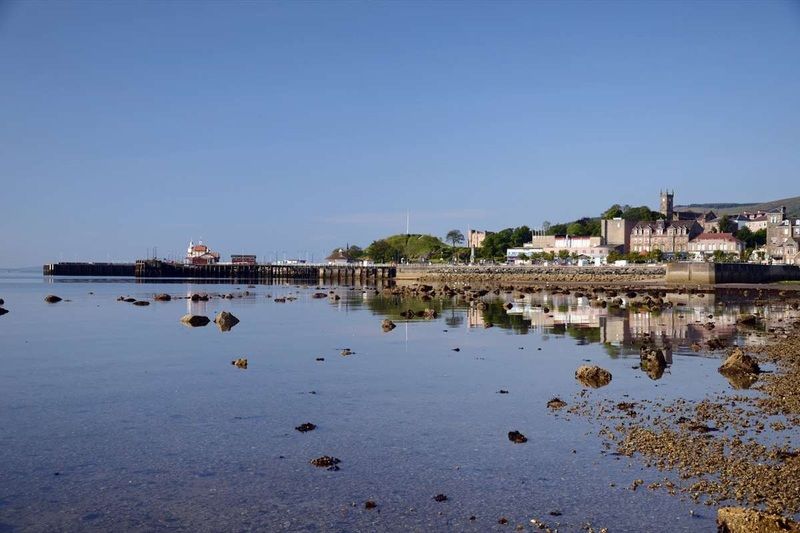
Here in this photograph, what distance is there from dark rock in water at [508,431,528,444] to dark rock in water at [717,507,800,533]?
16.7ft

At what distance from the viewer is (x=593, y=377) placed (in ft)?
67.1

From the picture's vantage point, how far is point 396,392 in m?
19.5

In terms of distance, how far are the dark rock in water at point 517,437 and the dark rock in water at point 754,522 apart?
5095 millimetres

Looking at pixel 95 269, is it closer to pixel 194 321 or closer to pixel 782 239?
pixel 782 239

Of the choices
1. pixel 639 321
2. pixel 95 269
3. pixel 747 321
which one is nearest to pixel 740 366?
pixel 747 321

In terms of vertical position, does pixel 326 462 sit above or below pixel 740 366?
below

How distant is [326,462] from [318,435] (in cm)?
216

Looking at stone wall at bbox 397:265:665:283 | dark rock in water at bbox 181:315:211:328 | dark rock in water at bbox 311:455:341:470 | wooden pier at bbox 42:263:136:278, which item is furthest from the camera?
wooden pier at bbox 42:263:136:278

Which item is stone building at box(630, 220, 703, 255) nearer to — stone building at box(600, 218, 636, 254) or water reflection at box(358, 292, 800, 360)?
stone building at box(600, 218, 636, 254)

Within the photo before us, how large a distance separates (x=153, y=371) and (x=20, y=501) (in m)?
12.6

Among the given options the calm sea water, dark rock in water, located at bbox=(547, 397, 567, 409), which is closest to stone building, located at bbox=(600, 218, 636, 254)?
the calm sea water

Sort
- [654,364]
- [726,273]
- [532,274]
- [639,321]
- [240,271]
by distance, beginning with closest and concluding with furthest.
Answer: [654,364], [639,321], [726,273], [532,274], [240,271]

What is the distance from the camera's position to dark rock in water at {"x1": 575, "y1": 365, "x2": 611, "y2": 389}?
66.3 feet

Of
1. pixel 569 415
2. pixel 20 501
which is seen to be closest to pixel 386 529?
pixel 20 501
